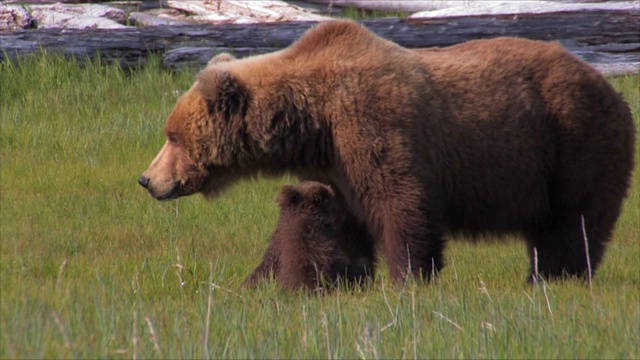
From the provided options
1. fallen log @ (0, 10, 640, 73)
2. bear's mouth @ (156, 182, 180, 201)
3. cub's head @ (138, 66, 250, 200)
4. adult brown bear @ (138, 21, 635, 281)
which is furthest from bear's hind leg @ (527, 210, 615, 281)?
fallen log @ (0, 10, 640, 73)

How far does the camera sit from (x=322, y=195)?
239 inches

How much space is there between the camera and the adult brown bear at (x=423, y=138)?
567 cm

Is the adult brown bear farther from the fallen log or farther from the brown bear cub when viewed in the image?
the fallen log

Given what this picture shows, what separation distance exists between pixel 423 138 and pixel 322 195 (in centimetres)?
68

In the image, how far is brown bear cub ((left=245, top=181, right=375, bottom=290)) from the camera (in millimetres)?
5852

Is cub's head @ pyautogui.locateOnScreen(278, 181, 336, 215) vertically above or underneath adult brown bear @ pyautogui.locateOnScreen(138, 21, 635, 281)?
underneath

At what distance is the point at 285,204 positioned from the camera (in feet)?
20.1

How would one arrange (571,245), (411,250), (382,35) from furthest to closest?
1. (382,35)
2. (571,245)
3. (411,250)

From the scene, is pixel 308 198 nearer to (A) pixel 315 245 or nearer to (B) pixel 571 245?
(A) pixel 315 245

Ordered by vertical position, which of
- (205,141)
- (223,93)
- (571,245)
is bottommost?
(571,245)

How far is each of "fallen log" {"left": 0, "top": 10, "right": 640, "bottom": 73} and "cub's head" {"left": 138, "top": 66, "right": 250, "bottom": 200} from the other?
16.7 ft

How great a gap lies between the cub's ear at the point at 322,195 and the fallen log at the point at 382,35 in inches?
203

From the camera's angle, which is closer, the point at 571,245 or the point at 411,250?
the point at 411,250

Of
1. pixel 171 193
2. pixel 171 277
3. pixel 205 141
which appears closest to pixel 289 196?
pixel 205 141
